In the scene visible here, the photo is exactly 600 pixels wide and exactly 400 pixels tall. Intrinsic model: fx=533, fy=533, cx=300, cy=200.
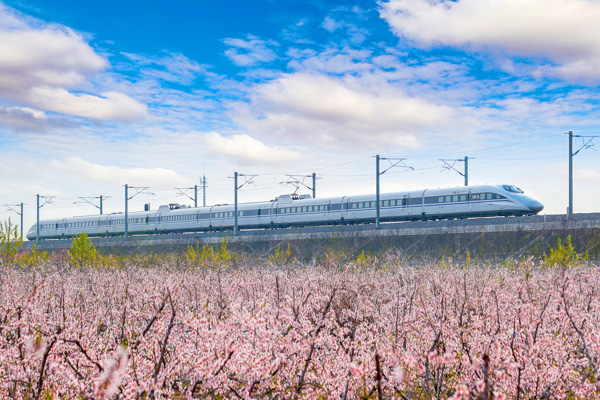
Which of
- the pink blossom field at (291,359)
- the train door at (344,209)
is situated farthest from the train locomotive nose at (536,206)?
the pink blossom field at (291,359)

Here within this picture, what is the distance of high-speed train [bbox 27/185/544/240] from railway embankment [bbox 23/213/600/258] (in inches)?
76.1

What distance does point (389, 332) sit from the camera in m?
6.39

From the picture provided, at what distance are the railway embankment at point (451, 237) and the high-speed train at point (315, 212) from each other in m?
1.93

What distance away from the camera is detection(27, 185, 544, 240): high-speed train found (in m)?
31.3

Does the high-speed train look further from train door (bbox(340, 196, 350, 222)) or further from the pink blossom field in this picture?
the pink blossom field

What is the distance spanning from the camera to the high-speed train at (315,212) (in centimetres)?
3130

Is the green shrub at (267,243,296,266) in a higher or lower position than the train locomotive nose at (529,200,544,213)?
lower

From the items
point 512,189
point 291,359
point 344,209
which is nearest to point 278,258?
point 344,209

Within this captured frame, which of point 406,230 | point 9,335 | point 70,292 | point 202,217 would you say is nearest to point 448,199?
point 406,230

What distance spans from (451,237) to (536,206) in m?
5.87

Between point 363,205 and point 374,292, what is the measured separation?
1081 inches

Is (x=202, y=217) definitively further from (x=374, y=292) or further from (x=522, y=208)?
(x=374, y=292)

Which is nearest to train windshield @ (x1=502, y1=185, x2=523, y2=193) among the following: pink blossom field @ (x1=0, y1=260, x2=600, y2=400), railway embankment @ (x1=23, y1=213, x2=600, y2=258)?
railway embankment @ (x1=23, y1=213, x2=600, y2=258)

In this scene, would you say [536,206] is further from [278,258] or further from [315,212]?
[278,258]
